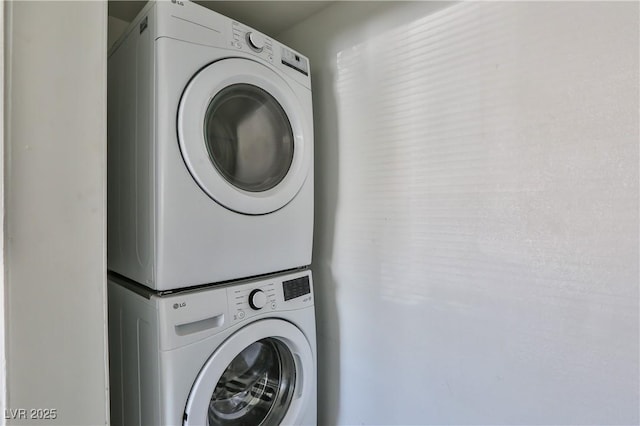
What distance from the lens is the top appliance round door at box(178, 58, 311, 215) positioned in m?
0.91

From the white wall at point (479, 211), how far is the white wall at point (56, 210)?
32.5 inches

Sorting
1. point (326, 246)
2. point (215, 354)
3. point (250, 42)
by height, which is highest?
point (250, 42)

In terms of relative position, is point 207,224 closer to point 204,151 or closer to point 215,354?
point 204,151

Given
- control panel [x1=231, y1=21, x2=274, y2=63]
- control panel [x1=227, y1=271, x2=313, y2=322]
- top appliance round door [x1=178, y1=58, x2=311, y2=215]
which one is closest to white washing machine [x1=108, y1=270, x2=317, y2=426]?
control panel [x1=227, y1=271, x2=313, y2=322]

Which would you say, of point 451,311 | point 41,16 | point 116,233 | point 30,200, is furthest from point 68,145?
point 451,311

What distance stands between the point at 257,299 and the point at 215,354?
191 millimetres

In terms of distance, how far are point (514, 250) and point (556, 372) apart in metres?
0.32

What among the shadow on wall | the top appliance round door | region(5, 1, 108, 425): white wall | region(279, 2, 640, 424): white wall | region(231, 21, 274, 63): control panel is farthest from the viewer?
the shadow on wall

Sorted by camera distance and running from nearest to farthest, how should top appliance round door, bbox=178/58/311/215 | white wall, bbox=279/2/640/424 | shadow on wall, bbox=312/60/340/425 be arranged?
white wall, bbox=279/2/640/424 < top appliance round door, bbox=178/58/311/215 < shadow on wall, bbox=312/60/340/425

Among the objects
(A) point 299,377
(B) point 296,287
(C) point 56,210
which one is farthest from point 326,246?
(C) point 56,210

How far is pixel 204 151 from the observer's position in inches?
36.2

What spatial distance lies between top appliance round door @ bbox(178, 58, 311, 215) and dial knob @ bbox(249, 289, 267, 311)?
0.84 feet

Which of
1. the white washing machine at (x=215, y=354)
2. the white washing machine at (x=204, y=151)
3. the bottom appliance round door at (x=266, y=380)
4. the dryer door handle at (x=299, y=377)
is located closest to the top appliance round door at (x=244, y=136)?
the white washing machine at (x=204, y=151)

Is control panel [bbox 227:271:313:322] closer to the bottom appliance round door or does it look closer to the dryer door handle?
the bottom appliance round door
